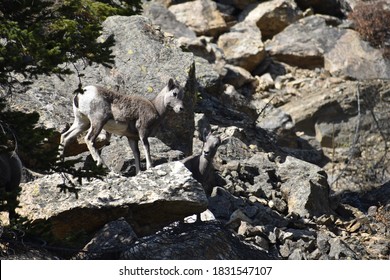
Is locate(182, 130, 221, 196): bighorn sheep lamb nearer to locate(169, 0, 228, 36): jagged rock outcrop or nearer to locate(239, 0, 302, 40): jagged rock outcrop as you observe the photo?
locate(169, 0, 228, 36): jagged rock outcrop

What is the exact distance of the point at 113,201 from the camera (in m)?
13.5

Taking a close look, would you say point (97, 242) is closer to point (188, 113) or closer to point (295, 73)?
point (188, 113)

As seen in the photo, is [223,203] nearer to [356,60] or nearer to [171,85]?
[171,85]

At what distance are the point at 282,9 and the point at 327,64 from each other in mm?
2720

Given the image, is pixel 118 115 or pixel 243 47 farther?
pixel 243 47

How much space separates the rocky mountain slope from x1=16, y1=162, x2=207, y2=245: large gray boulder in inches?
0.8

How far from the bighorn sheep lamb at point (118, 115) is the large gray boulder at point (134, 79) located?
1.48m

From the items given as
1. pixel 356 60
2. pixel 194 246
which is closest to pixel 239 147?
pixel 194 246

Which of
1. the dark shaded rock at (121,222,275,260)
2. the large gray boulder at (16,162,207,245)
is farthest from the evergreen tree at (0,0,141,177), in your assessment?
the dark shaded rock at (121,222,275,260)

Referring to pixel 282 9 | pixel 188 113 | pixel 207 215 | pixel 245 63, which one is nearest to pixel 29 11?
pixel 207 215

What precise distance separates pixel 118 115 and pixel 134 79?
292cm

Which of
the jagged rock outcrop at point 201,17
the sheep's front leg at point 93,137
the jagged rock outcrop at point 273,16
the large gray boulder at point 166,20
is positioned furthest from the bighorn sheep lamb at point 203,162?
the jagged rock outcrop at point 273,16

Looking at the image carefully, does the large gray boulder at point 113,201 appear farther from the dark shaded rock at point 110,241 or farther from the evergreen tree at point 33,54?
the evergreen tree at point 33,54

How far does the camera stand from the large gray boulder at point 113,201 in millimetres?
13375
